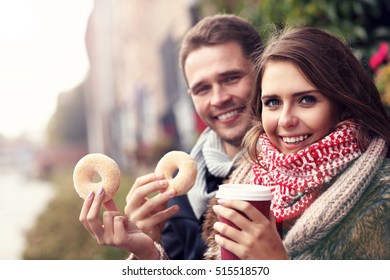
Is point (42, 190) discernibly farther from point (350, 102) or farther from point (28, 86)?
point (350, 102)

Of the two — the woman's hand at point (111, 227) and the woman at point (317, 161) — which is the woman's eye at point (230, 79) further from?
the woman's hand at point (111, 227)

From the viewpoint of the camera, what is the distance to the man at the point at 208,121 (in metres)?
1.17

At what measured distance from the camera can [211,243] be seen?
1146 mm

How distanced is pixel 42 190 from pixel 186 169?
200 cm

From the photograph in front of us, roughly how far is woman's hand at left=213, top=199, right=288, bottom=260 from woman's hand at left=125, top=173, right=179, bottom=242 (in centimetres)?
20

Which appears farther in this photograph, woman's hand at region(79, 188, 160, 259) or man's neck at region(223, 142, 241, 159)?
man's neck at region(223, 142, 241, 159)

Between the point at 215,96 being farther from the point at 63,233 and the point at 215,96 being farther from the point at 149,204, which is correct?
the point at 63,233

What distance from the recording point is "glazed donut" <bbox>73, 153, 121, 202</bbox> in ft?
3.54

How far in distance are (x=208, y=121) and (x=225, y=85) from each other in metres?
0.10

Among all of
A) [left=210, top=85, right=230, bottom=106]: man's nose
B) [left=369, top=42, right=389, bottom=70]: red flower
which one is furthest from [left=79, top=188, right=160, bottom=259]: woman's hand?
[left=369, top=42, right=389, bottom=70]: red flower

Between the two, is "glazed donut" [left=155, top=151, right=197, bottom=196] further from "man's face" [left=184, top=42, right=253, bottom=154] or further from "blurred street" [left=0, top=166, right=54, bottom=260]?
"blurred street" [left=0, top=166, right=54, bottom=260]

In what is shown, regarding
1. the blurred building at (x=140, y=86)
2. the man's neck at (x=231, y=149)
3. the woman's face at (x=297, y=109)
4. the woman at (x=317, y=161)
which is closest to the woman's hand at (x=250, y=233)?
the woman at (x=317, y=161)

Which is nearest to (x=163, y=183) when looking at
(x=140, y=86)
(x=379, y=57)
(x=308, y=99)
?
(x=308, y=99)

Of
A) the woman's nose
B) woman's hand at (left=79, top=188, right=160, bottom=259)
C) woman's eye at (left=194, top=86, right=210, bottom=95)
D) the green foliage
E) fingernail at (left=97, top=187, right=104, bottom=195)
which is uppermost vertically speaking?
woman's eye at (left=194, top=86, right=210, bottom=95)
